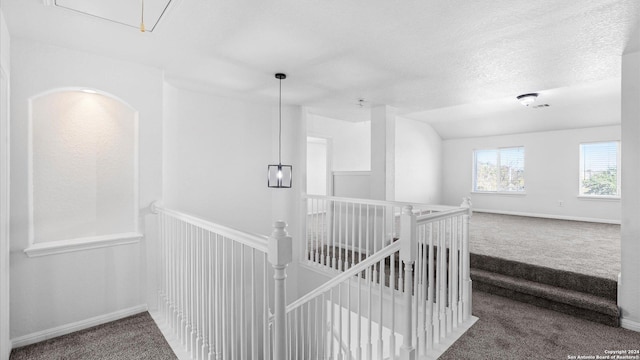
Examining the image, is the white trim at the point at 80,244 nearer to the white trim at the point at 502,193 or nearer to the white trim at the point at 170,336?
the white trim at the point at 170,336

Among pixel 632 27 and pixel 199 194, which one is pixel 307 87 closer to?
pixel 199 194

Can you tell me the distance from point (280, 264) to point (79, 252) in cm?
240

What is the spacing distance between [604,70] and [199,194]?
4770mm

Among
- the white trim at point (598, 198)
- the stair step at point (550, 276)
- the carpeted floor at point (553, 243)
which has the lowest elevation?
the stair step at point (550, 276)

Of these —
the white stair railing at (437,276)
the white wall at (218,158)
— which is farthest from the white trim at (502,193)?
the white wall at (218,158)

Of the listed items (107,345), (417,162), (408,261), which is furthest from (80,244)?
(417,162)

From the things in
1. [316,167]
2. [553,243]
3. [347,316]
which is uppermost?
[316,167]

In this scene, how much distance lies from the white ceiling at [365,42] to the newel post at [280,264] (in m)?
1.51

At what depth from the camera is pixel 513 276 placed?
350 cm

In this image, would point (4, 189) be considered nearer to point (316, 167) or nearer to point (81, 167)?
point (81, 167)

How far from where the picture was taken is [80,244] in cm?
268

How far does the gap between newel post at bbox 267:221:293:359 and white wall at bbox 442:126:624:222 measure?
24.7ft

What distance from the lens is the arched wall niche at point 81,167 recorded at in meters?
2.58

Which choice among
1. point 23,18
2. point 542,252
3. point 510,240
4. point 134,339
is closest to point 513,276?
point 542,252
